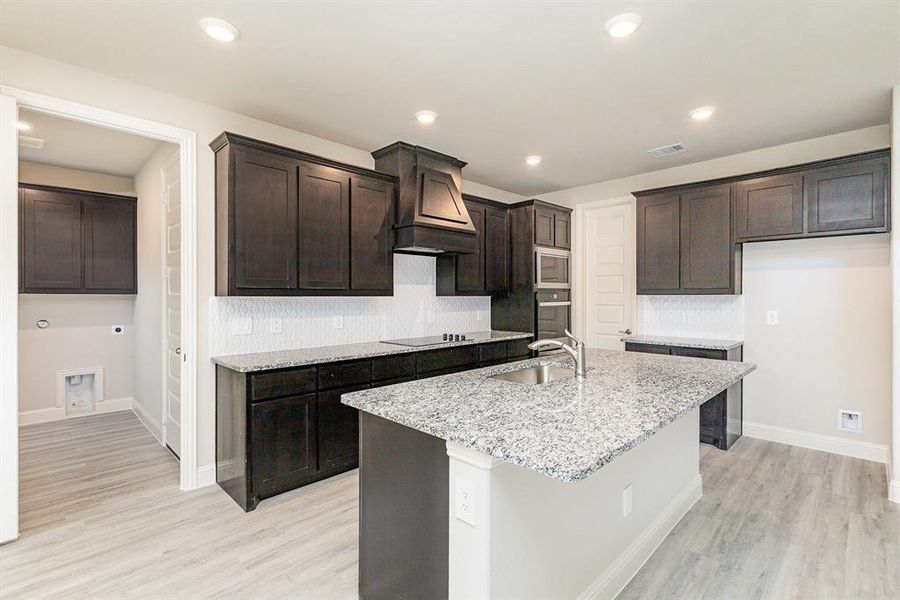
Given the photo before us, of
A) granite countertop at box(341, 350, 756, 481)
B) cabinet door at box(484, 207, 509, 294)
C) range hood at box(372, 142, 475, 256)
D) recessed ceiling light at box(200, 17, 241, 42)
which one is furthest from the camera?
cabinet door at box(484, 207, 509, 294)

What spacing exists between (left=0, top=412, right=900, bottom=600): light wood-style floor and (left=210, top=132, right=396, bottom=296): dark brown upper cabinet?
57.1 inches

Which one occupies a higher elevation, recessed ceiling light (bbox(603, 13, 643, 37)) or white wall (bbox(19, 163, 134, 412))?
recessed ceiling light (bbox(603, 13, 643, 37))

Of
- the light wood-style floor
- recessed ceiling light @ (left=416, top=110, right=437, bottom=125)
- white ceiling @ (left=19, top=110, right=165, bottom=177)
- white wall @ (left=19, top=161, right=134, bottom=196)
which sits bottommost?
the light wood-style floor

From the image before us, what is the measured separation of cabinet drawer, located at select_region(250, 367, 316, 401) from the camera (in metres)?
2.74

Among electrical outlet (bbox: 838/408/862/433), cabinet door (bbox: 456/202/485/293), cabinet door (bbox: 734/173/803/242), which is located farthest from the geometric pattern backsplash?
electrical outlet (bbox: 838/408/862/433)

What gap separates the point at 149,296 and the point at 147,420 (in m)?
1.28

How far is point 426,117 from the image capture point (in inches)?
131

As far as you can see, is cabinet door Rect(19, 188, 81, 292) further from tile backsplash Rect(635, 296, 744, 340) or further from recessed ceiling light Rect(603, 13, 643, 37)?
tile backsplash Rect(635, 296, 744, 340)

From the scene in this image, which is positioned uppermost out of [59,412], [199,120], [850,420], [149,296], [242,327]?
[199,120]

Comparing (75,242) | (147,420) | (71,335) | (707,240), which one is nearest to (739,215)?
(707,240)

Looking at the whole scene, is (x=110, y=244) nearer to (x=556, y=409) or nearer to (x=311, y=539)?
(x=311, y=539)

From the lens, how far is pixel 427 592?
156 centimetres

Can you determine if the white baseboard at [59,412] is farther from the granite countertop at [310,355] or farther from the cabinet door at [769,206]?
the cabinet door at [769,206]

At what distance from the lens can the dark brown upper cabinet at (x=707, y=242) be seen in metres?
4.00
